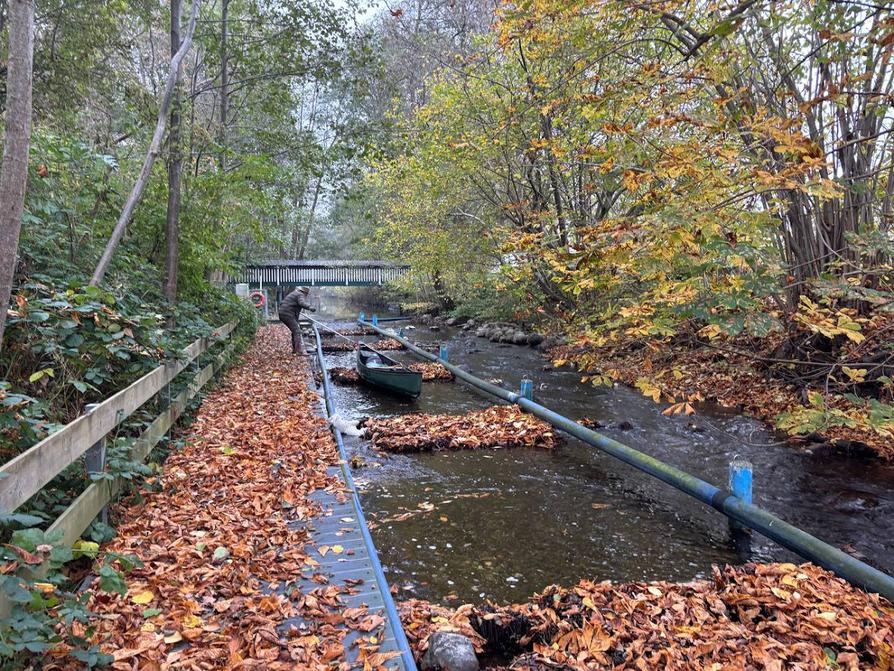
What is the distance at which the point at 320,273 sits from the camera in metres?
34.2

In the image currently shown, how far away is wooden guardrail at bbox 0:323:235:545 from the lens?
2.67 meters

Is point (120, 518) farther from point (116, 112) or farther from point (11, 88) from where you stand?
point (116, 112)

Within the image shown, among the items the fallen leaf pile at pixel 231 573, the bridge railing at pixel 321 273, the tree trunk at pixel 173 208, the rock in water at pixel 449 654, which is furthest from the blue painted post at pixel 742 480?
the bridge railing at pixel 321 273

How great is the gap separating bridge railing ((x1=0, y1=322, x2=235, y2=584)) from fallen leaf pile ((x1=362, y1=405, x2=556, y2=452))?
10.8 feet

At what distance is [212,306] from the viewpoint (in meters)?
11.9

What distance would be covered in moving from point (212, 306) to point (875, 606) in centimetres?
1151

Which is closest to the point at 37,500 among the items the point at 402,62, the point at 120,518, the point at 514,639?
the point at 120,518

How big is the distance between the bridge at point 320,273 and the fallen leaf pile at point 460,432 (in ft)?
79.7

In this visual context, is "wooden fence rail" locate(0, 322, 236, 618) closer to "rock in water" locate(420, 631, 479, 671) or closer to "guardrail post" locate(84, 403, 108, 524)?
"guardrail post" locate(84, 403, 108, 524)

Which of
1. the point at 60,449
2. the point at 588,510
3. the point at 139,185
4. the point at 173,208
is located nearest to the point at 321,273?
the point at 173,208

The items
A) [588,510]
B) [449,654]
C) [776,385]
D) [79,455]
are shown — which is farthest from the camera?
[776,385]

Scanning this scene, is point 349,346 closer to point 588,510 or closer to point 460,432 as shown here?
point 460,432

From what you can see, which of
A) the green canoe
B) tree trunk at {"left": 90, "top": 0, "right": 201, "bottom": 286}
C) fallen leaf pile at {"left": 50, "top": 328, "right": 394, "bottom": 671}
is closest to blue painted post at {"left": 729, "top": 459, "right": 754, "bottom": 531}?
fallen leaf pile at {"left": 50, "top": 328, "right": 394, "bottom": 671}

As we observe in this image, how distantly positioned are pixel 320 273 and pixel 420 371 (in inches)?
854
